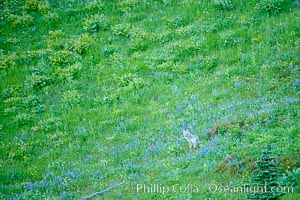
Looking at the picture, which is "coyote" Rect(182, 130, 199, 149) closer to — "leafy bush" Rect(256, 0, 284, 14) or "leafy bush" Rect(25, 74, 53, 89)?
"leafy bush" Rect(25, 74, 53, 89)

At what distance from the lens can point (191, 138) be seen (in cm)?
1752

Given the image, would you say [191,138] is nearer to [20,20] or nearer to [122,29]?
[122,29]

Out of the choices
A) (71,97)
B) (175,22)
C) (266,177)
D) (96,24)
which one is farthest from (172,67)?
(266,177)

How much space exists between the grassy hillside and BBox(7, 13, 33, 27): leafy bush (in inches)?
4.5

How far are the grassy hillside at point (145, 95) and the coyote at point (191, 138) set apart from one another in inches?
12.5

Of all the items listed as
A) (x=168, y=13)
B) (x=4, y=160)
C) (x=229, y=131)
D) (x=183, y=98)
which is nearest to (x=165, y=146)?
(x=229, y=131)

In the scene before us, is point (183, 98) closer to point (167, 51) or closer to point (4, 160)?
point (167, 51)

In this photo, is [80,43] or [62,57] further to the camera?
[80,43]

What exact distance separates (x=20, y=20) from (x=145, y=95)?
10.5 m

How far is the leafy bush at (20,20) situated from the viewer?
29.2 metres

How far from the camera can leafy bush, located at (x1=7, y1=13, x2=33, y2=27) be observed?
1150 inches

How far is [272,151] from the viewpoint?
14242 mm

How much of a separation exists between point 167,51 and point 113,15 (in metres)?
5.17

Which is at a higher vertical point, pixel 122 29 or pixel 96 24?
pixel 96 24
